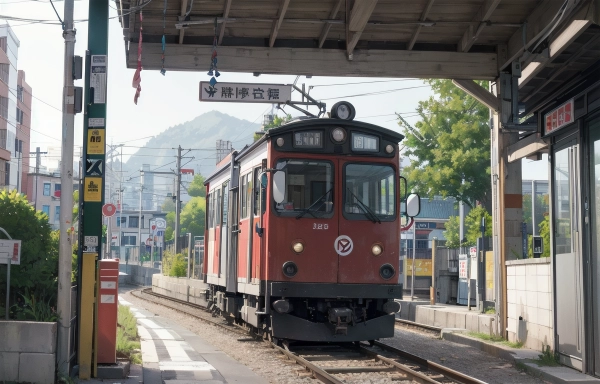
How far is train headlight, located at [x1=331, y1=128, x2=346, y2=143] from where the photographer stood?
1191 centimetres

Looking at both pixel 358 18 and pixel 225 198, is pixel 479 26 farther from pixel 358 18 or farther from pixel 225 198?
pixel 225 198

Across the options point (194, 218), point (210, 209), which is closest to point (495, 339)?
point (210, 209)

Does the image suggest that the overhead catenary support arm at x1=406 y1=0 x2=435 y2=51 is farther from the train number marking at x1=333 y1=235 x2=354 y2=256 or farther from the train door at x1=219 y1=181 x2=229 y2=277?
the train door at x1=219 y1=181 x2=229 y2=277

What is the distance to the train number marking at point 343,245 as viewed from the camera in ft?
38.3

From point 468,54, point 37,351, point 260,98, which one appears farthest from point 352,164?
point 37,351

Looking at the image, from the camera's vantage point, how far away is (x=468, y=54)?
41.8 feet

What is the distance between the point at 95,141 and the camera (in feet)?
28.4

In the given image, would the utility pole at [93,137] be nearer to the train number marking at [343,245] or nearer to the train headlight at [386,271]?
the train number marking at [343,245]

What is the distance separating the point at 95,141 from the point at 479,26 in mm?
6011

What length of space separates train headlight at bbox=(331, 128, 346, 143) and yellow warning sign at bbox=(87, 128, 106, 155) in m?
4.19

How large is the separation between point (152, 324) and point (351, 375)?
25.3ft

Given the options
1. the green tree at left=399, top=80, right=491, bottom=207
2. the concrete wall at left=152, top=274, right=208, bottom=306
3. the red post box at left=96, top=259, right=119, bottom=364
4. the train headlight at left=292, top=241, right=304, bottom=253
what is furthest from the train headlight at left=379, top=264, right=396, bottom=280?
the green tree at left=399, top=80, right=491, bottom=207

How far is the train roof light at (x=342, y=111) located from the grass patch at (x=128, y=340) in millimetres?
4476

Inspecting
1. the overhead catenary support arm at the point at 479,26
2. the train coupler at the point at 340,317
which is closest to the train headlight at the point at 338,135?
the overhead catenary support arm at the point at 479,26
